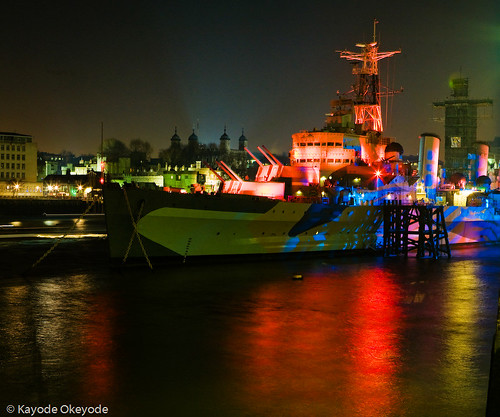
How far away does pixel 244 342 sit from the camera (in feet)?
39.7

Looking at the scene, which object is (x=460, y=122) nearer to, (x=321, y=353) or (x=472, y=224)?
(x=472, y=224)

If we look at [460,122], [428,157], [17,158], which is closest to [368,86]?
[428,157]

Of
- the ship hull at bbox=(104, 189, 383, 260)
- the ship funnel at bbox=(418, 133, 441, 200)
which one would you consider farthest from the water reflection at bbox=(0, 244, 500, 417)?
the ship funnel at bbox=(418, 133, 441, 200)

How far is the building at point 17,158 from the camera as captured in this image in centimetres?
10406

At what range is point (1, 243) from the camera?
115ft

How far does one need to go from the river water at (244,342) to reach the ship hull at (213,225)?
3.63 ft

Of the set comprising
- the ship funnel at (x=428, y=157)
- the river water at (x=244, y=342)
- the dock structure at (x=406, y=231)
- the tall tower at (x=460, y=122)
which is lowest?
the river water at (x=244, y=342)

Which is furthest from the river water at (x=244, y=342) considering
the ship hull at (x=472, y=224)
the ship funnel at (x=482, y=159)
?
the ship funnel at (x=482, y=159)

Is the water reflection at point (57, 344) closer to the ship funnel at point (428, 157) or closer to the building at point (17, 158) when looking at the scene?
the ship funnel at point (428, 157)

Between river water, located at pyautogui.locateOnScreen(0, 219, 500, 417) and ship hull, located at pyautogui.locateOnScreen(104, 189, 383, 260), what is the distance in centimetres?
111

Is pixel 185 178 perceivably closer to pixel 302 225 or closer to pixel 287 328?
pixel 302 225

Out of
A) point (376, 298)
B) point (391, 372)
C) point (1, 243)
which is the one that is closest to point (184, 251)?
point (376, 298)

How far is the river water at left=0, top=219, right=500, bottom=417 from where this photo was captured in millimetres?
8805

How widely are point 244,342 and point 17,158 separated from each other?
10204 cm
